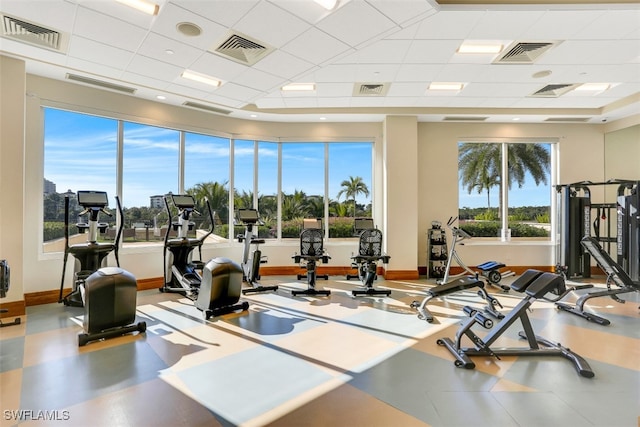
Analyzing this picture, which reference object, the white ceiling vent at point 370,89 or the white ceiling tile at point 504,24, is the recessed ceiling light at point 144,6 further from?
the white ceiling tile at point 504,24

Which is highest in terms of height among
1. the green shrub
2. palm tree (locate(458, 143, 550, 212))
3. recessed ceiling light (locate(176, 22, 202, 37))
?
recessed ceiling light (locate(176, 22, 202, 37))

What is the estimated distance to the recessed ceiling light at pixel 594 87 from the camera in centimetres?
Result: 573

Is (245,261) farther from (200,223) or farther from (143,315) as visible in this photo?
(143,315)

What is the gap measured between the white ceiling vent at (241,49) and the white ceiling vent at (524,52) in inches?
127

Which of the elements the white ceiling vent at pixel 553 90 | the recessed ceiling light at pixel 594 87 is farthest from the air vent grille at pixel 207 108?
the recessed ceiling light at pixel 594 87

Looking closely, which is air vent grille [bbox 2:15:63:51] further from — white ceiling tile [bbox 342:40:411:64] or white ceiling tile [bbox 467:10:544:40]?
white ceiling tile [bbox 467:10:544:40]

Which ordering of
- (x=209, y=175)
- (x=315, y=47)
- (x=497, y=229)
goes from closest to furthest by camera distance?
1. (x=315, y=47)
2. (x=209, y=175)
3. (x=497, y=229)

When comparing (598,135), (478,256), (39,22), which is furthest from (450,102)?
(39,22)

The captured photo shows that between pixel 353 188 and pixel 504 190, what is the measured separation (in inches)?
143

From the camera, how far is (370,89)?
5867 mm

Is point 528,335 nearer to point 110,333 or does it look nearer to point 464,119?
point 110,333

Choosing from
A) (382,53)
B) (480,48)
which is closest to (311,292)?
(382,53)

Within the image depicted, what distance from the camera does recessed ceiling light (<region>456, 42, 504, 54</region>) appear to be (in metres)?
4.33

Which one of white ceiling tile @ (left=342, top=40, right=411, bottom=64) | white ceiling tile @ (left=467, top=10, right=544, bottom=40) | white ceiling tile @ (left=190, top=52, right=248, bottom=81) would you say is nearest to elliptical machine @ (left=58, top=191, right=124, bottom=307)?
white ceiling tile @ (left=190, top=52, right=248, bottom=81)
